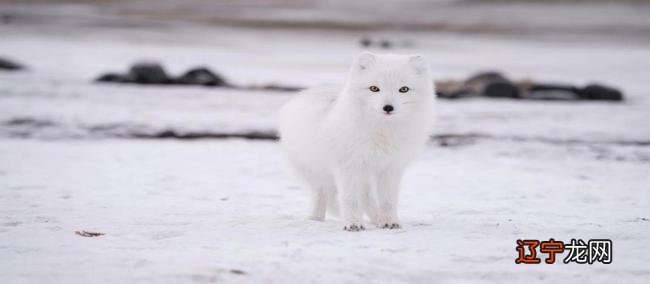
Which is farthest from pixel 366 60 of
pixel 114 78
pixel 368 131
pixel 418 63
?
pixel 114 78

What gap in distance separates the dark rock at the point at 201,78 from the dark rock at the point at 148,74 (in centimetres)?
47

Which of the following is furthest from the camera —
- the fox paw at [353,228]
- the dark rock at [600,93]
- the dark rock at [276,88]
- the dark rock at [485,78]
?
the dark rock at [485,78]

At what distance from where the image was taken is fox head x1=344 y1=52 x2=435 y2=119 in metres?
4.87

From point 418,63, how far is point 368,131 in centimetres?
67

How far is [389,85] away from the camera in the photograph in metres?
4.90

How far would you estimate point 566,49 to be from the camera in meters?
37.5

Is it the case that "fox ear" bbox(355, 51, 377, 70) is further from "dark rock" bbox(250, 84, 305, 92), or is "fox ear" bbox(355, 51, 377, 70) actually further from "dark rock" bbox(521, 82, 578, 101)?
"dark rock" bbox(250, 84, 305, 92)

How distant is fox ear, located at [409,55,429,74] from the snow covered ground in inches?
51.2

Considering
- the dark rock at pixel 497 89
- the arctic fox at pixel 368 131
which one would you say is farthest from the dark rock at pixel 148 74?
the arctic fox at pixel 368 131

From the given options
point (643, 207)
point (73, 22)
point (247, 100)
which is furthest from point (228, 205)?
point (73, 22)

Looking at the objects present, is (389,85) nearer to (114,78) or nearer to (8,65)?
(114,78)

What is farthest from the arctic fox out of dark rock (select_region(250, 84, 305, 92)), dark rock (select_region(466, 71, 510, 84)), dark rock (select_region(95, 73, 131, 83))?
dark rock (select_region(95, 73, 131, 83))

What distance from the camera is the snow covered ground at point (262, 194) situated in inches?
166

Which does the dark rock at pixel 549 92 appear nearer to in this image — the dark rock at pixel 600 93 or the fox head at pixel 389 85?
the dark rock at pixel 600 93
